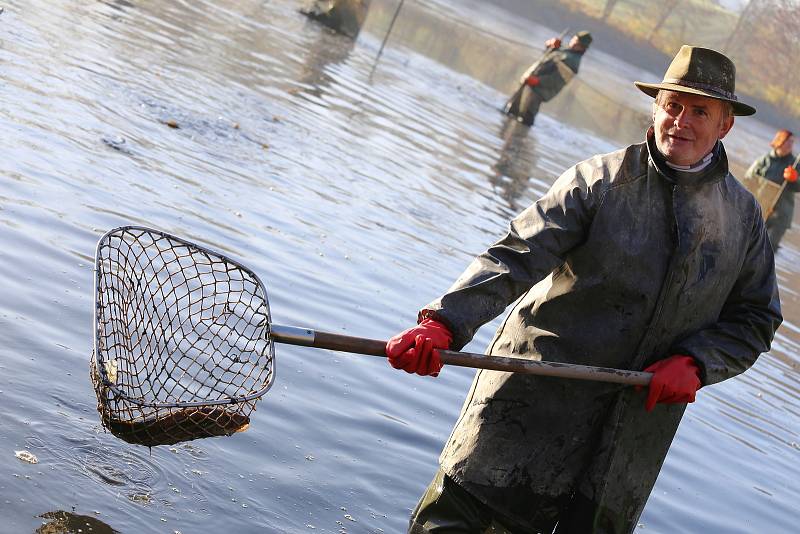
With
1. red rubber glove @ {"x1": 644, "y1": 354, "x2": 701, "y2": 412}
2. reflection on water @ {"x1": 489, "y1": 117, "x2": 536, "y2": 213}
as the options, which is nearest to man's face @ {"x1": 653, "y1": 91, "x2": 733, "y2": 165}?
red rubber glove @ {"x1": 644, "y1": 354, "x2": 701, "y2": 412}

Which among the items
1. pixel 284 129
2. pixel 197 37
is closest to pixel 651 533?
pixel 284 129

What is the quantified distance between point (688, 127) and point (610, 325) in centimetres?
74

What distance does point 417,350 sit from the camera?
3.84 meters

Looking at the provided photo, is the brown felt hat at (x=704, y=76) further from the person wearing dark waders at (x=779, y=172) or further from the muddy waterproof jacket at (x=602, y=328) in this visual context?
the person wearing dark waders at (x=779, y=172)

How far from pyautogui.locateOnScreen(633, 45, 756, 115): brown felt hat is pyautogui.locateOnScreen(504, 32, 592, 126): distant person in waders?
18979mm

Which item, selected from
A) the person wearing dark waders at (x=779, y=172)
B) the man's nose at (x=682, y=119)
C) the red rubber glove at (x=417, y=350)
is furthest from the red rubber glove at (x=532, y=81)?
the red rubber glove at (x=417, y=350)

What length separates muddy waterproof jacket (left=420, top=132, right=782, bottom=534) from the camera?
13.8 ft

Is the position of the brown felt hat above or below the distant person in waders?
above

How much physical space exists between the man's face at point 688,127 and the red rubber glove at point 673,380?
0.70 meters

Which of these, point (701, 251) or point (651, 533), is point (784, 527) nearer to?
point (651, 533)

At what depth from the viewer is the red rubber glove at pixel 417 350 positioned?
151 inches

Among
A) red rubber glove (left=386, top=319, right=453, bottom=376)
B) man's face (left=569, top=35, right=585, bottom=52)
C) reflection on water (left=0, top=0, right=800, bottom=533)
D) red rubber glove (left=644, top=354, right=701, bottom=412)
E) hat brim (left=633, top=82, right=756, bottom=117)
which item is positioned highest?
man's face (left=569, top=35, right=585, bottom=52)

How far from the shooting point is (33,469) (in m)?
4.59

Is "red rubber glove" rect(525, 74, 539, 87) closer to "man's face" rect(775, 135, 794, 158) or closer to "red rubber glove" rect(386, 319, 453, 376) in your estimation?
"man's face" rect(775, 135, 794, 158)
